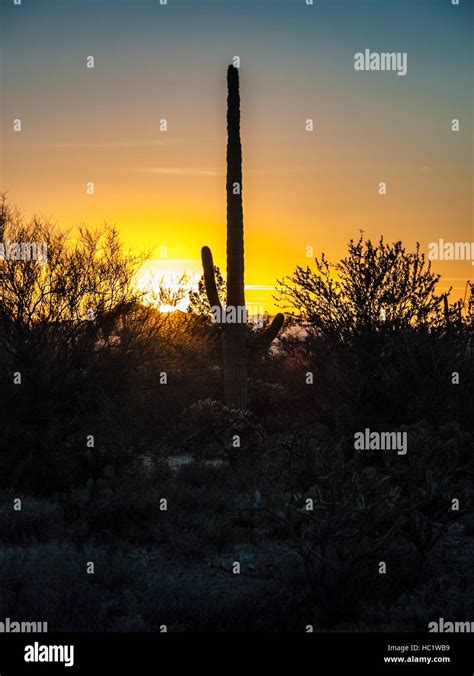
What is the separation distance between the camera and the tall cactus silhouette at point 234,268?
60.0ft

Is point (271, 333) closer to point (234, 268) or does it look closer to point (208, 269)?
point (208, 269)

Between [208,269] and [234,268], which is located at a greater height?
[208,269]

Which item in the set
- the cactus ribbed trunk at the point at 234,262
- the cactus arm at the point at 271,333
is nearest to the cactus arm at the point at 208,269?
the cactus arm at the point at 271,333

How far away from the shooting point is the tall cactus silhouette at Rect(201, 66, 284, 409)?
18.3 metres

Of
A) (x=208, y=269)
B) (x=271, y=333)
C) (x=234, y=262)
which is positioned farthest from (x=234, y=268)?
(x=271, y=333)

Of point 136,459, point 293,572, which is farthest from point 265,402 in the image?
point 293,572

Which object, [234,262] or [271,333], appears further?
[271,333]

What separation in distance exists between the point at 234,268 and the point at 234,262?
0.12 m

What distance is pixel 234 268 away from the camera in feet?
61.0

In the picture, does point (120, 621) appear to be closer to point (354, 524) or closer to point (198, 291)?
point (354, 524)

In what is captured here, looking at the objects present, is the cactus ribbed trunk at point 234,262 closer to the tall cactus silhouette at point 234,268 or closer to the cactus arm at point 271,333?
the tall cactus silhouette at point 234,268

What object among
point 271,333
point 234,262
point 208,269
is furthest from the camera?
point 271,333

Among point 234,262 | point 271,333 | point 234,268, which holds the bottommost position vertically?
point 271,333

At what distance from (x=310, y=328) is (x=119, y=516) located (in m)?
5.42
